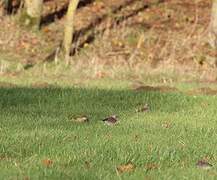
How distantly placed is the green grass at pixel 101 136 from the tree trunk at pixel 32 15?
1331cm

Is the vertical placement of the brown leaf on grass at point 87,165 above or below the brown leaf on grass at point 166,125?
above

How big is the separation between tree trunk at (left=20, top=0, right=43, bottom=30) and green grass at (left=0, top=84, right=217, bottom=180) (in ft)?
43.7

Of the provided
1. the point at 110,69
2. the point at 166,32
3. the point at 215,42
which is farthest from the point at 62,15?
the point at 110,69

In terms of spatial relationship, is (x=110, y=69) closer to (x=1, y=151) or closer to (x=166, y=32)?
(x=166, y=32)

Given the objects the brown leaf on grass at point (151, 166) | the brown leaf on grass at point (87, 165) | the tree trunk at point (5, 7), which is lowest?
the brown leaf on grass at point (151, 166)

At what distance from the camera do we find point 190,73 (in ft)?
58.1

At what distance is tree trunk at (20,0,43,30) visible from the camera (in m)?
24.2

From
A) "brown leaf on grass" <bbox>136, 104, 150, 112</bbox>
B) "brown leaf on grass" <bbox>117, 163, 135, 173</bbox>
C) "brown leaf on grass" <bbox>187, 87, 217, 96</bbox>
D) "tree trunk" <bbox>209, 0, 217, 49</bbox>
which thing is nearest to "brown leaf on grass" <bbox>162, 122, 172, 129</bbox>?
"brown leaf on grass" <bbox>136, 104, 150, 112</bbox>

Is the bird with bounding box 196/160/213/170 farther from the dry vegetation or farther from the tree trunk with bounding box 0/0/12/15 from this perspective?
the tree trunk with bounding box 0/0/12/15

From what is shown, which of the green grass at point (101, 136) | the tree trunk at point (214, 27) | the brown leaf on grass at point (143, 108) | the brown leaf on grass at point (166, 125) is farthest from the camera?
the tree trunk at point (214, 27)

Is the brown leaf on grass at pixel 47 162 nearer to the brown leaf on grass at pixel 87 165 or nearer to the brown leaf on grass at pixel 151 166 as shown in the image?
the brown leaf on grass at pixel 87 165

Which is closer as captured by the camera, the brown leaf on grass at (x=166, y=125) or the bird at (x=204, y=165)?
the bird at (x=204, y=165)

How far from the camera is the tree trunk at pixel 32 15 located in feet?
79.4

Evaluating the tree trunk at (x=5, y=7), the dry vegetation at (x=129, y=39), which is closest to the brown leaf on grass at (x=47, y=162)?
the dry vegetation at (x=129, y=39)
